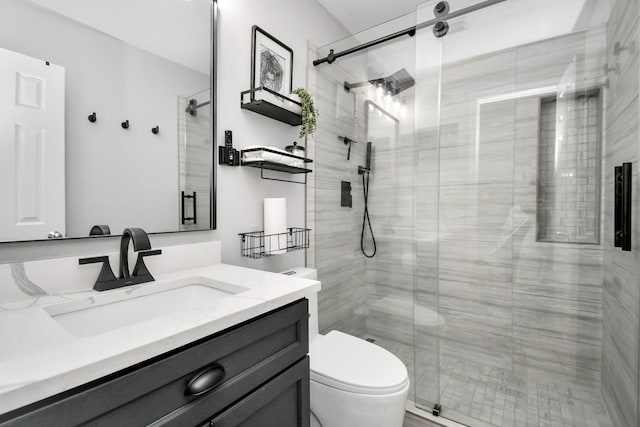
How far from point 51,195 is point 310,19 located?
1836 mm

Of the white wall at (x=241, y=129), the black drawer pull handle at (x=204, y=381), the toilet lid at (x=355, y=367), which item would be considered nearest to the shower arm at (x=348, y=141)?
the white wall at (x=241, y=129)

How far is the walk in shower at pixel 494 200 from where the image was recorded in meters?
1.62

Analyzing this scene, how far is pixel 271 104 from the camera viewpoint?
1557mm

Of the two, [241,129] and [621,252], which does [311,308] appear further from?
[621,252]

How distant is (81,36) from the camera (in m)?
1.02

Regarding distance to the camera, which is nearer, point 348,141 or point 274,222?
point 274,222

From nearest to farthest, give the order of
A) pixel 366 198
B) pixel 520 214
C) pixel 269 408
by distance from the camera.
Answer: pixel 269 408 < pixel 520 214 < pixel 366 198

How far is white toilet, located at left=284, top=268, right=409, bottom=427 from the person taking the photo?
4.00ft

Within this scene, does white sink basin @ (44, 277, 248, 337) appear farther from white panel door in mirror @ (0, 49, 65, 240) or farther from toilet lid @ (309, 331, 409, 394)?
toilet lid @ (309, 331, 409, 394)

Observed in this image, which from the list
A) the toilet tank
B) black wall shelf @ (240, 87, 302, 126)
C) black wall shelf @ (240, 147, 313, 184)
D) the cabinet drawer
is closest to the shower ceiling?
black wall shelf @ (240, 87, 302, 126)

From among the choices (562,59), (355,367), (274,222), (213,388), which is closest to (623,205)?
(562,59)

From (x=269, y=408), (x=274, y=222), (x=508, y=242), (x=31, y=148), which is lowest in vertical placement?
(x=269, y=408)

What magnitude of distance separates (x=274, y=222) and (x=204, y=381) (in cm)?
96

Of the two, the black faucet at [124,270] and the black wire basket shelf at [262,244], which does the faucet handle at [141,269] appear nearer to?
the black faucet at [124,270]
